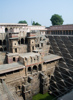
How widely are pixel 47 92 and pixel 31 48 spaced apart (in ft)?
29.8

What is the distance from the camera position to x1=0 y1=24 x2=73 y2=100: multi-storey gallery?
16.0 metres

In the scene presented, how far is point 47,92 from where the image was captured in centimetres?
1856

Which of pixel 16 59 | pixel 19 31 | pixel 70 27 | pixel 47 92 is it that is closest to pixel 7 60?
pixel 16 59

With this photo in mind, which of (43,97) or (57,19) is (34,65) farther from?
(57,19)

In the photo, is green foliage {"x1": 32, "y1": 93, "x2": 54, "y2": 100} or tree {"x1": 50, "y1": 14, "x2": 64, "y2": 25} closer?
green foliage {"x1": 32, "y1": 93, "x2": 54, "y2": 100}

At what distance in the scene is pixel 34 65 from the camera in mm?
17922

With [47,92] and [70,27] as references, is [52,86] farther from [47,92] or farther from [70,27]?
[70,27]

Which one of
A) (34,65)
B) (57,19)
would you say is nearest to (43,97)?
(34,65)

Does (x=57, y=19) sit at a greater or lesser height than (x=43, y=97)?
greater

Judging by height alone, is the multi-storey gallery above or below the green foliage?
above

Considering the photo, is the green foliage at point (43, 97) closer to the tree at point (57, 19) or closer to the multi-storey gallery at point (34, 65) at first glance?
the multi-storey gallery at point (34, 65)

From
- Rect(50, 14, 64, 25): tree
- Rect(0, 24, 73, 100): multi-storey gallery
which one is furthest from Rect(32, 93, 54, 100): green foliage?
Rect(50, 14, 64, 25): tree

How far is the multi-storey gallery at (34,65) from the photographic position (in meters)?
16.0

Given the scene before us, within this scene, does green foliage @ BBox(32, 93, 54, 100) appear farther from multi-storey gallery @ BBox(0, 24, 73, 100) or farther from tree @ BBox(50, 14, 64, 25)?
tree @ BBox(50, 14, 64, 25)
